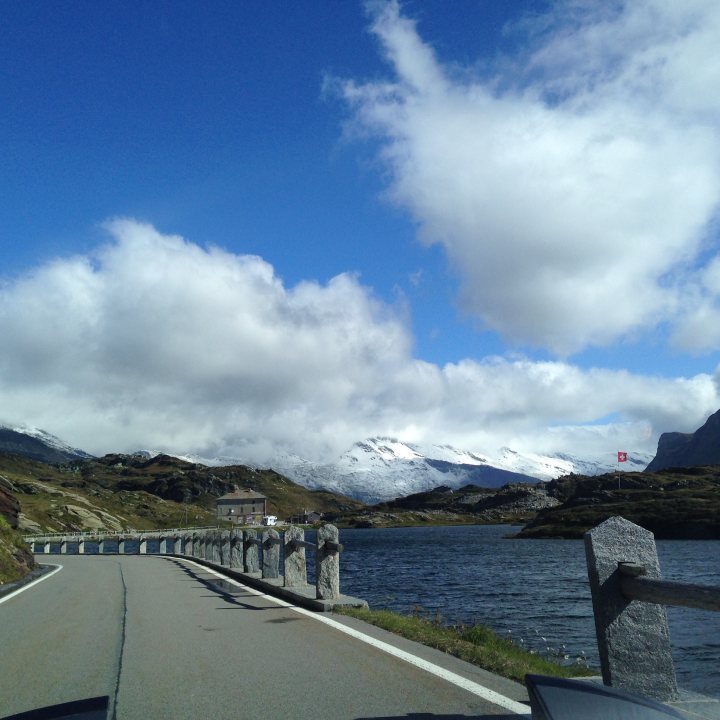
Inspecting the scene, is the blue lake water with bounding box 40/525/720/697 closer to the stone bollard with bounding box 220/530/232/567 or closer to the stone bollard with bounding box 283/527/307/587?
the stone bollard with bounding box 283/527/307/587

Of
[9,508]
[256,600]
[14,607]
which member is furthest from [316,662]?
[9,508]

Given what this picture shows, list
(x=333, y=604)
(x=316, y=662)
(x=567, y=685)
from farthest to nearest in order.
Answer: (x=333, y=604) → (x=316, y=662) → (x=567, y=685)

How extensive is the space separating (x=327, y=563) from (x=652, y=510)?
348 ft

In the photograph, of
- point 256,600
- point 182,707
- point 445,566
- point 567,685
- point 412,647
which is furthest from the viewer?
point 445,566

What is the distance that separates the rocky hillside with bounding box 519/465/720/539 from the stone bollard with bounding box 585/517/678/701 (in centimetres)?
6502

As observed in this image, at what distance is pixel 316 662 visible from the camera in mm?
7676

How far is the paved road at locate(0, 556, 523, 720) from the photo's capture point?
5.92m

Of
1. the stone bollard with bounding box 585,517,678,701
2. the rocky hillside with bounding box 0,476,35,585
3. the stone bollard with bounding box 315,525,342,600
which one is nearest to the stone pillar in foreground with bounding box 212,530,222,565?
the rocky hillside with bounding box 0,476,35,585

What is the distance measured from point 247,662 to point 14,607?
9150 mm

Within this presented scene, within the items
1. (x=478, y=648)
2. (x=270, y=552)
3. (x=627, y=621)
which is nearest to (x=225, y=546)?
(x=270, y=552)

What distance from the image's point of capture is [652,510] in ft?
351

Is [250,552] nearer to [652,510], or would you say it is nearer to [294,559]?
[294,559]

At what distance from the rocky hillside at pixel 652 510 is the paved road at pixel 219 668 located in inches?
2410

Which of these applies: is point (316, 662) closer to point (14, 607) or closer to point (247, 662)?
point (247, 662)
